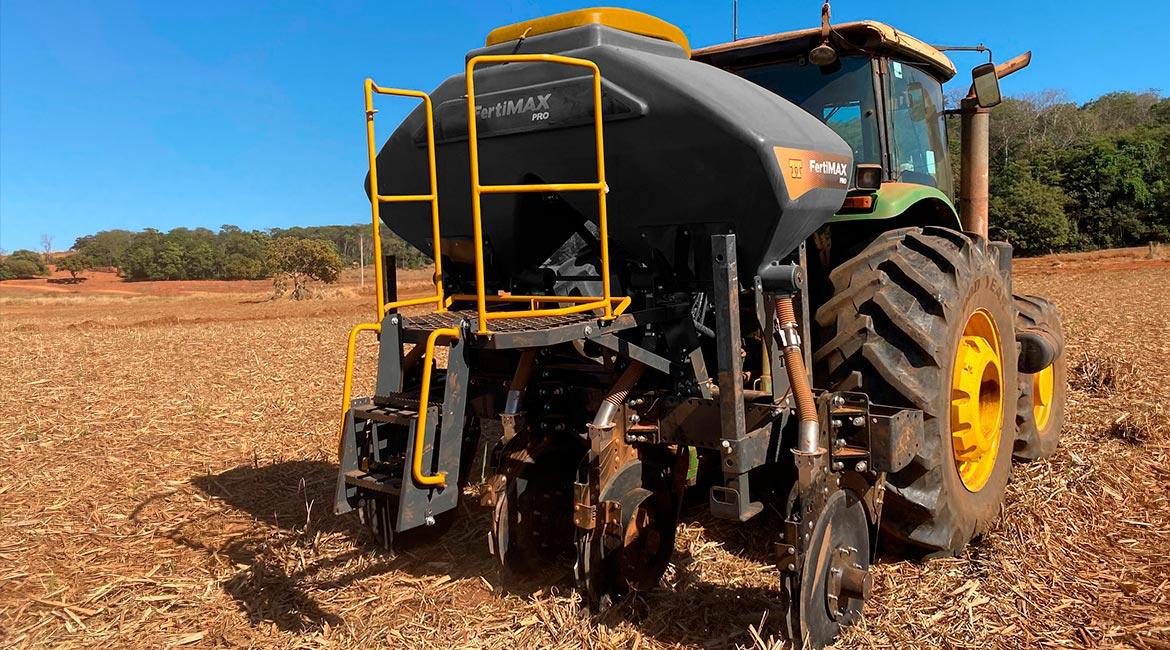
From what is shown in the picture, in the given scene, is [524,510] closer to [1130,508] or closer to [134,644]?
[134,644]

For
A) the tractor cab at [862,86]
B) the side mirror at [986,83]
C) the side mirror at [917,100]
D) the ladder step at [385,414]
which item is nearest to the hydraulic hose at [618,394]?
the ladder step at [385,414]

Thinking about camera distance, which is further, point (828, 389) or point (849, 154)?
point (849, 154)

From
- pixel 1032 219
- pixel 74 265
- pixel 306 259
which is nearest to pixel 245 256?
pixel 74 265

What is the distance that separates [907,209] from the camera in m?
4.72

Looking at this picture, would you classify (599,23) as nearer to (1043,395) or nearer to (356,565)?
(356,565)

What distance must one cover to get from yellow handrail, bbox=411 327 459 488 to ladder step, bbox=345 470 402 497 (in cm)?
15

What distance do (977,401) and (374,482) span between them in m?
2.90

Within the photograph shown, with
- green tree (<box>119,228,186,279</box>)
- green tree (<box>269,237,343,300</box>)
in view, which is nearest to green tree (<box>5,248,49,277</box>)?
green tree (<box>119,228,186,279</box>)

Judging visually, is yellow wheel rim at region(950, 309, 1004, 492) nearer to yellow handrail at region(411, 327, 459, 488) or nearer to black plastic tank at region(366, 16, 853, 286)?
black plastic tank at region(366, 16, 853, 286)

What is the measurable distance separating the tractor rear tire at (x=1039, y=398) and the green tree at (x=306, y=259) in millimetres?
28196

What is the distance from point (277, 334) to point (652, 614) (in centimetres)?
1241

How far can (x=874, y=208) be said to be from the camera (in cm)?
428

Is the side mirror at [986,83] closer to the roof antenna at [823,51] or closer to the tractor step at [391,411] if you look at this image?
the roof antenna at [823,51]

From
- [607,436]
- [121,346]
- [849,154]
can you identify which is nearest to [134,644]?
[607,436]
